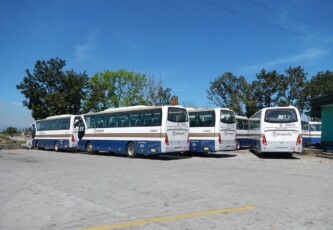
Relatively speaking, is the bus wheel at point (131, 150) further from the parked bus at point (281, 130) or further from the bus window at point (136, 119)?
the parked bus at point (281, 130)

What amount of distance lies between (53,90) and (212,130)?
2756 centimetres

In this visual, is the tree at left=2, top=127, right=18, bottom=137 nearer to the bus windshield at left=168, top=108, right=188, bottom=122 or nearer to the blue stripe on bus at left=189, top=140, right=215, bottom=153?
the blue stripe on bus at left=189, top=140, right=215, bottom=153

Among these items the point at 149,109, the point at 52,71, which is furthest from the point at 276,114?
the point at 52,71

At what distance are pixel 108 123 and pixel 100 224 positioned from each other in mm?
17227

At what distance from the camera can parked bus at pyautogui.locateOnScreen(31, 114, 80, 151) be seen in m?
27.1

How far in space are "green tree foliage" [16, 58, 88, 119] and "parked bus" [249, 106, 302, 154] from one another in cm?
2748

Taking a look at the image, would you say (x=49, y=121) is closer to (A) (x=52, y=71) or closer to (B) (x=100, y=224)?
(A) (x=52, y=71)

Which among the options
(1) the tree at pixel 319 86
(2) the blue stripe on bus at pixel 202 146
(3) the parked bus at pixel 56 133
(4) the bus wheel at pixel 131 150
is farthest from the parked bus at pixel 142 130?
(1) the tree at pixel 319 86

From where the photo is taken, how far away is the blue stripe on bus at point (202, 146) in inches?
793

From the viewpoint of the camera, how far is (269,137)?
18484 millimetres

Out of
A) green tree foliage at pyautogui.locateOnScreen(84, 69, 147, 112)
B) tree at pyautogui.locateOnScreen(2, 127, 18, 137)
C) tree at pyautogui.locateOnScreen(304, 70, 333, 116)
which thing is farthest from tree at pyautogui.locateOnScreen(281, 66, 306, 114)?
tree at pyautogui.locateOnScreen(2, 127, 18, 137)

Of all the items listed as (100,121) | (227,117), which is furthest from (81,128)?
(227,117)

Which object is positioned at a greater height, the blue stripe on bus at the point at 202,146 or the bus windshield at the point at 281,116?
the bus windshield at the point at 281,116

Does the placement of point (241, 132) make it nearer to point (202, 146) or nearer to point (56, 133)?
point (202, 146)
